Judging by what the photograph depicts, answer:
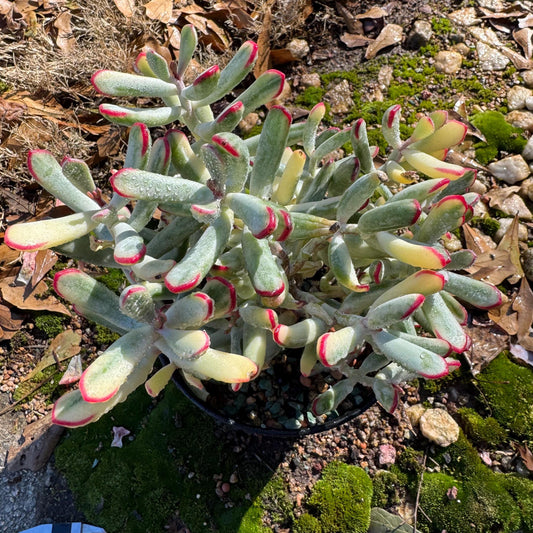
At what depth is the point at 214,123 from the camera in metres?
0.95

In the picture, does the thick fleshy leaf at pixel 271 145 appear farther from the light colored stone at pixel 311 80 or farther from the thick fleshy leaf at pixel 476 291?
the light colored stone at pixel 311 80

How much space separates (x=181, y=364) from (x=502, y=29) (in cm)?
242

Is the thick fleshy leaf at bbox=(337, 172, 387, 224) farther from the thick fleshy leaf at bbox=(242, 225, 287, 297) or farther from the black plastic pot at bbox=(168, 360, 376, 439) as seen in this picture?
the black plastic pot at bbox=(168, 360, 376, 439)

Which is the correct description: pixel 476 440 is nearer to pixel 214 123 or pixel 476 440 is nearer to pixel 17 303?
pixel 214 123

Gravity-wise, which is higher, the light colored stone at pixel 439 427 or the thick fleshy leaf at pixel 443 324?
the thick fleshy leaf at pixel 443 324

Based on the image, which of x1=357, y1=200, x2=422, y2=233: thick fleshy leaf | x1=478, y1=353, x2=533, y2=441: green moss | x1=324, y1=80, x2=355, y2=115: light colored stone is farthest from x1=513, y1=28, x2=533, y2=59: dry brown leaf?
x1=357, y1=200, x2=422, y2=233: thick fleshy leaf

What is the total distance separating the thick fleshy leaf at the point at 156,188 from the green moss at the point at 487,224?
57.0 inches

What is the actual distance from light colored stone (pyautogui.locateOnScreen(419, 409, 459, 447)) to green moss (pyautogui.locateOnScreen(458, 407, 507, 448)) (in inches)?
2.0

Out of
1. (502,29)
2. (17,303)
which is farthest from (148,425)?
(502,29)

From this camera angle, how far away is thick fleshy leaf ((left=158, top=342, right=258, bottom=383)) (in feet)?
2.57

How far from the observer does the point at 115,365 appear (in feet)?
2.55

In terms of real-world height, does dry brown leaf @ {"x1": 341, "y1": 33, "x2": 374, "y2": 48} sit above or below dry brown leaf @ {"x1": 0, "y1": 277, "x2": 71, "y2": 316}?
above

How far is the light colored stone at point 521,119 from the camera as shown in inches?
→ 81.9

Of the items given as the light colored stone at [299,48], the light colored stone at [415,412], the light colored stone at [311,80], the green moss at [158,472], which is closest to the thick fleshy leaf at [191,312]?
the green moss at [158,472]
